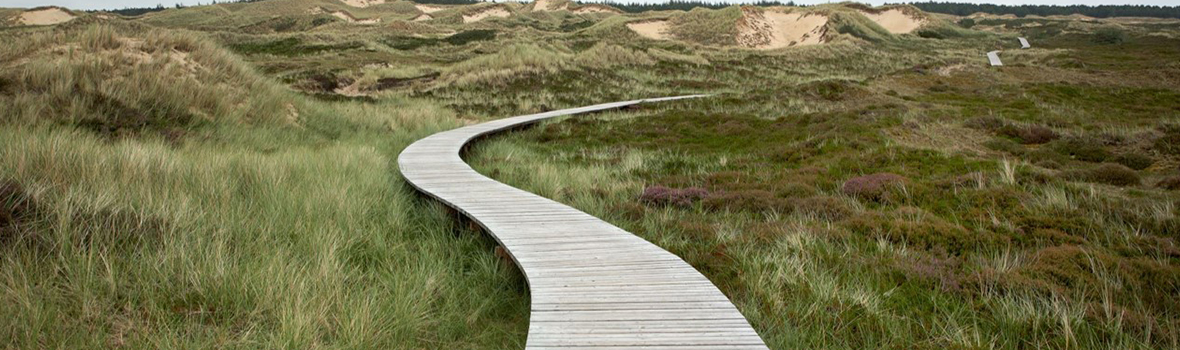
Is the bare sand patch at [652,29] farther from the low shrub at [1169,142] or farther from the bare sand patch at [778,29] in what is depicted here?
the low shrub at [1169,142]

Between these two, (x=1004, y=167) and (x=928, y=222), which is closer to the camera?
(x=928, y=222)

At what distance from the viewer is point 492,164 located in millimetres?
10438

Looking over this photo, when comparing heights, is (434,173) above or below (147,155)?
below

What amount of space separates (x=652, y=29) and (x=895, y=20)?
34.7 meters

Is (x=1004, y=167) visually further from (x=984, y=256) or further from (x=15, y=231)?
(x=15, y=231)

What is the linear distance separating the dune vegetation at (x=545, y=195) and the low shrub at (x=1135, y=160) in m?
0.06

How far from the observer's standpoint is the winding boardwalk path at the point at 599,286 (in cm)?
327

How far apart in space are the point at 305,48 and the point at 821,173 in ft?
134

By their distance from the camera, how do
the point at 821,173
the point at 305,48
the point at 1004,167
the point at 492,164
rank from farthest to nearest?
1. the point at 305,48
2. the point at 492,164
3. the point at 821,173
4. the point at 1004,167

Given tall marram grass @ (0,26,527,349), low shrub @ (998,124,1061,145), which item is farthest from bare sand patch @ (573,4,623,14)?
tall marram grass @ (0,26,527,349)

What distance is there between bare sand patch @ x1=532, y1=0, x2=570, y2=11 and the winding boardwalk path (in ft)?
385

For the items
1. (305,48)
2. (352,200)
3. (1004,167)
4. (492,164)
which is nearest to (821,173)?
(1004,167)

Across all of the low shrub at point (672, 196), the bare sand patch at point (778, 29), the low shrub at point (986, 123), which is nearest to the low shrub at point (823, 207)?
the low shrub at point (672, 196)

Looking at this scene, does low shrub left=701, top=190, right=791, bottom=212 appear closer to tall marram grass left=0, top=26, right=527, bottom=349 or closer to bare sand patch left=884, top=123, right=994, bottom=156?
tall marram grass left=0, top=26, right=527, bottom=349
